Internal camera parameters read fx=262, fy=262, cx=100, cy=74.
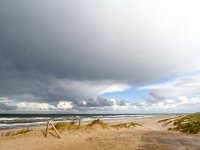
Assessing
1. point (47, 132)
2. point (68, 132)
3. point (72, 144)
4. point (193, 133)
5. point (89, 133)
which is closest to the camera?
point (72, 144)

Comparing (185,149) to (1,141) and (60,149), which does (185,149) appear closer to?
(60,149)

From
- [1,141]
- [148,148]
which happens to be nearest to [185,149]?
[148,148]

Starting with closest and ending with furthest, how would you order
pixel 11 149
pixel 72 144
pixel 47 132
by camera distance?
pixel 11 149
pixel 72 144
pixel 47 132

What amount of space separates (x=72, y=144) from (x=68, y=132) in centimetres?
440

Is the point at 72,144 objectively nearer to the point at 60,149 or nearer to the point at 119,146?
the point at 60,149

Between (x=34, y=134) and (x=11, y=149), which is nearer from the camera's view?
(x=11, y=149)

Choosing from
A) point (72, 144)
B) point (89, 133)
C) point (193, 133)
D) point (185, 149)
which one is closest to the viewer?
point (185, 149)

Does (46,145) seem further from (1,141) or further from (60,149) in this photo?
(1,141)

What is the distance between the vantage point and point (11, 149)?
19.8 m

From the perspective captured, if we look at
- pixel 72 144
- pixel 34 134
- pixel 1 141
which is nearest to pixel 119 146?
pixel 72 144

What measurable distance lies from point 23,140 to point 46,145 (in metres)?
2.11

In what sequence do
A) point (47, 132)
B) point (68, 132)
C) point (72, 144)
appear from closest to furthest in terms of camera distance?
point (72, 144)
point (47, 132)
point (68, 132)

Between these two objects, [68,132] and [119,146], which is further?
[68,132]

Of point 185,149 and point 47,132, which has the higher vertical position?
point 47,132
